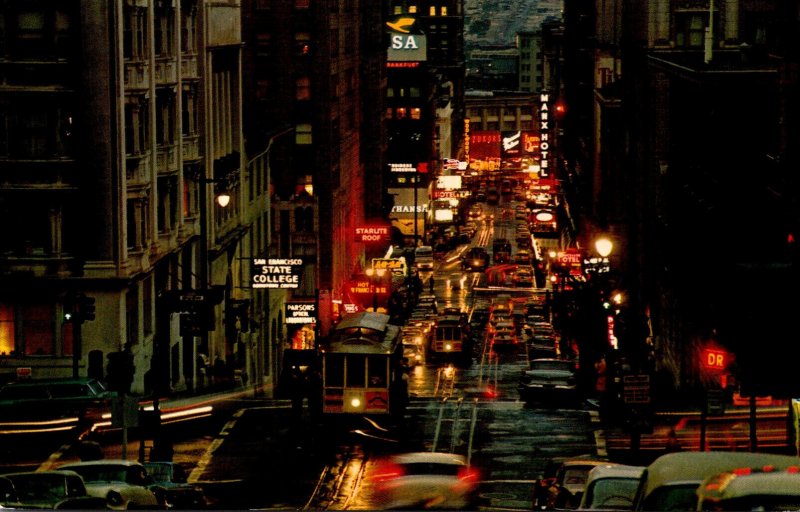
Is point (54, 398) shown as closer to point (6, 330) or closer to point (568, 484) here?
point (6, 330)

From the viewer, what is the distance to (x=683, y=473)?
2077cm

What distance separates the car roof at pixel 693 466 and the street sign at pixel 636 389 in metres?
22.3

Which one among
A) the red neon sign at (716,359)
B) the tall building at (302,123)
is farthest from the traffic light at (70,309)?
the tall building at (302,123)

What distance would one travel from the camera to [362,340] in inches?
2098

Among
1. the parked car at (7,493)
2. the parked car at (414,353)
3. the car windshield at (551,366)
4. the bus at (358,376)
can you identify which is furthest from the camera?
the parked car at (414,353)

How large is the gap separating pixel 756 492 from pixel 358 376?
3473 centimetres

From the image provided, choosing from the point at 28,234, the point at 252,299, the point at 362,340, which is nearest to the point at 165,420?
the point at 362,340

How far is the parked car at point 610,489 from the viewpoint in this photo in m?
27.3

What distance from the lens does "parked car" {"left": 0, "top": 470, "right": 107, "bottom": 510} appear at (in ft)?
93.5

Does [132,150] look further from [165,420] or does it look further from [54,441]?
[54,441]

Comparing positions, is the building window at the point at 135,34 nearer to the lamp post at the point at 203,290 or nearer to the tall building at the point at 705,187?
the lamp post at the point at 203,290

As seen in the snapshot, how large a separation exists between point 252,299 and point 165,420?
1651 inches

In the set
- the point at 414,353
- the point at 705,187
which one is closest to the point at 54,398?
the point at 705,187

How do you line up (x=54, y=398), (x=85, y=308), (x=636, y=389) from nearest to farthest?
(x=636, y=389), (x=54, y=398), (x=85, y=308)
